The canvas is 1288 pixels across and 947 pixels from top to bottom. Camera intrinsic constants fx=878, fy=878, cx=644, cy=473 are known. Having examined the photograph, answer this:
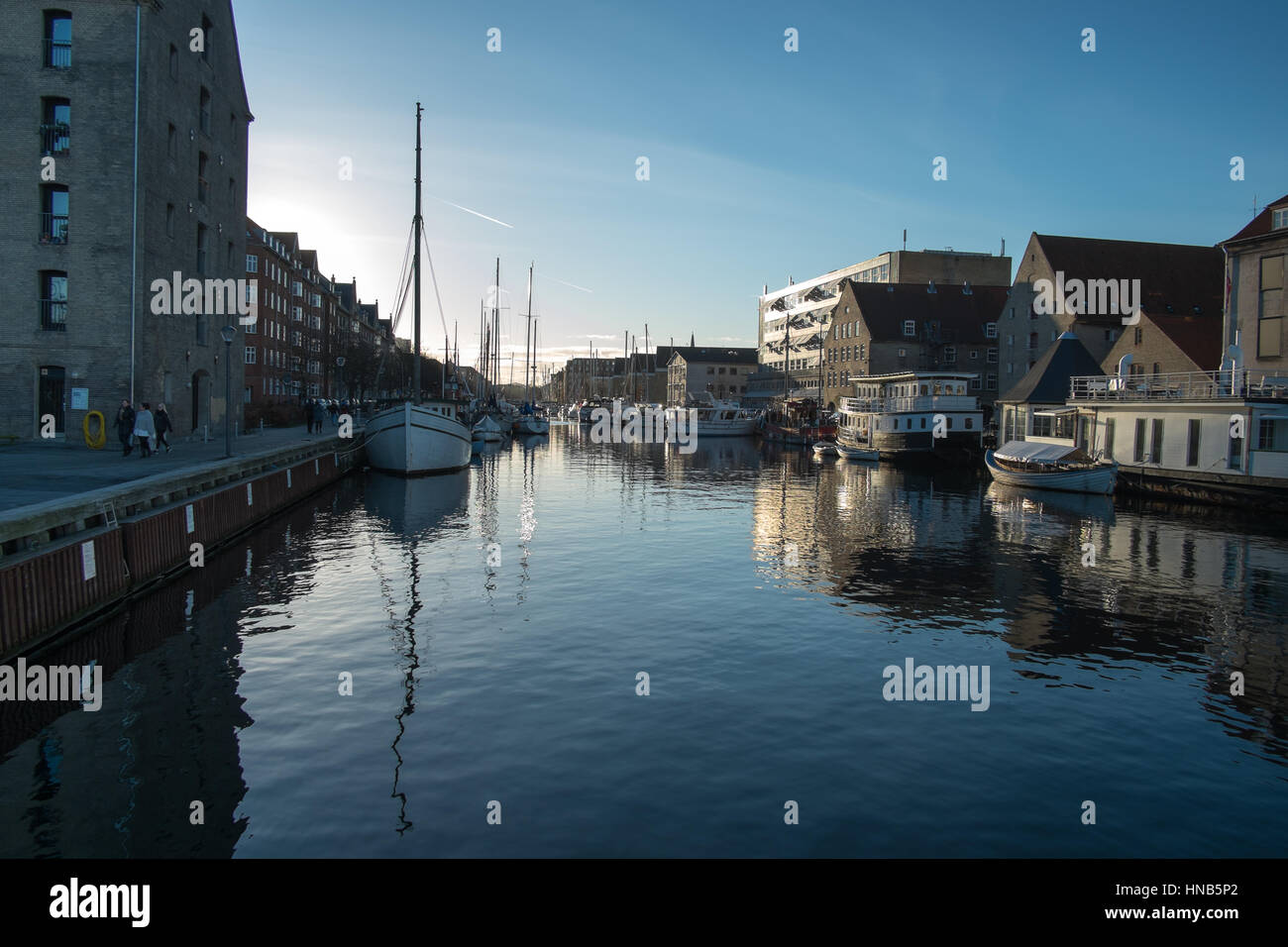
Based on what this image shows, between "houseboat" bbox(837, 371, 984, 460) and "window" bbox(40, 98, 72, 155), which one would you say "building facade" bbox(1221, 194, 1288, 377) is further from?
"window" bbox(40, 98, 72, 155)

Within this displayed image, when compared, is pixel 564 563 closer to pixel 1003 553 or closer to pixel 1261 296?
pixel 1003 553

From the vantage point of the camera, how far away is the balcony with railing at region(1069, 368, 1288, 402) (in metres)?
34.7

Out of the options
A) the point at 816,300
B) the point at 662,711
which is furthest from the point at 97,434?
the point at 816,300

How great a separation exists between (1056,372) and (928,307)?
4051 cm

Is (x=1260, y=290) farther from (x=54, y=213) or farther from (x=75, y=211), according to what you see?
(x=54, y=213)

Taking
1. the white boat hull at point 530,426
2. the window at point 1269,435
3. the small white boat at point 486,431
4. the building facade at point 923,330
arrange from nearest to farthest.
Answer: the window at point 1269,435 → the small white boat at point 486,431 → the building facade at point 923,330 → the white boat hull at point 530,426

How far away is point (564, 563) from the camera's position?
2052cm

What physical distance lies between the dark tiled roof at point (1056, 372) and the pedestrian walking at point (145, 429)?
144ft

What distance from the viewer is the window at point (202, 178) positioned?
38719mm

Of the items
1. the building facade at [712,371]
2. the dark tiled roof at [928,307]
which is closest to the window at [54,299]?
the dark tiled roof at [928,307]

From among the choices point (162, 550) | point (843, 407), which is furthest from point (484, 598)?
point (843, 407)

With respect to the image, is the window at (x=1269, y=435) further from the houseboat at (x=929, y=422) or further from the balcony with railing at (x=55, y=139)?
the balcony with railing at (x=55, y=139)
